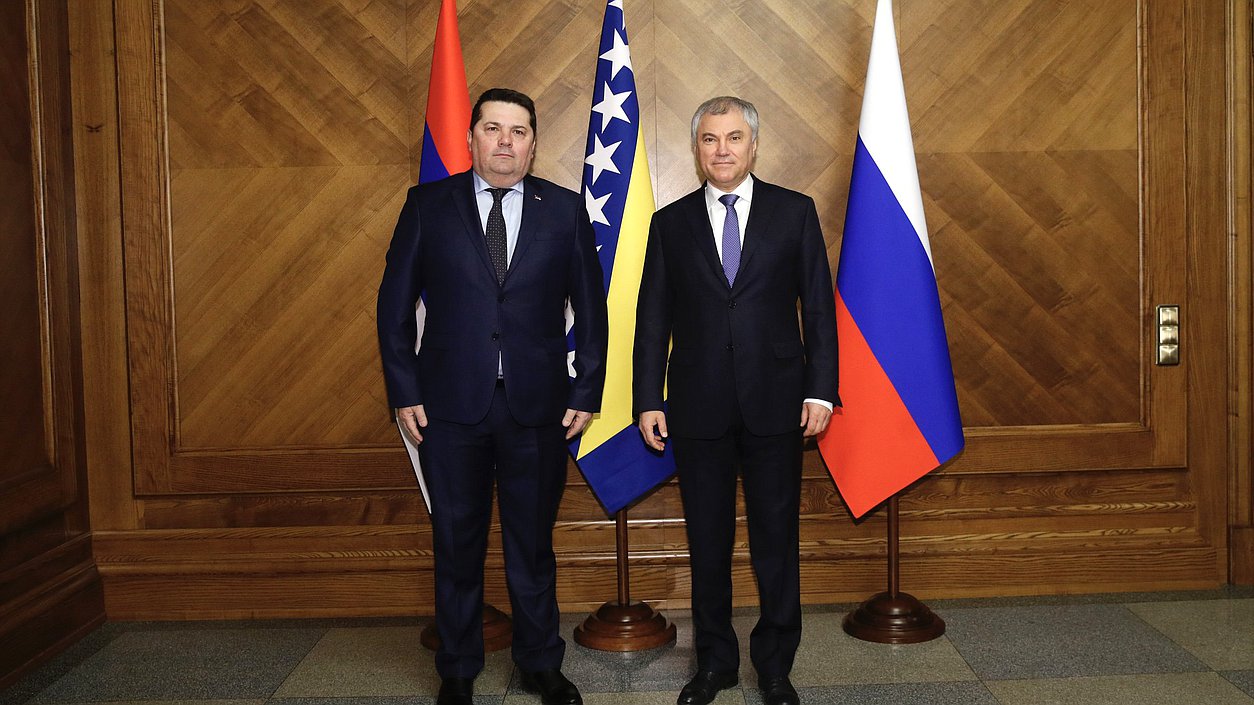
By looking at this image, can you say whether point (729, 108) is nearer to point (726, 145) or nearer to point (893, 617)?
point (726, 145)

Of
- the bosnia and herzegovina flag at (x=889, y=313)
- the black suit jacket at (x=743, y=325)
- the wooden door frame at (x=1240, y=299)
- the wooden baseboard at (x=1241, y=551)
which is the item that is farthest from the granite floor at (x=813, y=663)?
the black suit jacket at (x=743, y=325)

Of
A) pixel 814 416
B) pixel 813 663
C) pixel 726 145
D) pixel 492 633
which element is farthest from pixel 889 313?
pixel 492 633

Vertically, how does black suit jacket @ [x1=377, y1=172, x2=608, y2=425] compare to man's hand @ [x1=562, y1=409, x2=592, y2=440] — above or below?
above

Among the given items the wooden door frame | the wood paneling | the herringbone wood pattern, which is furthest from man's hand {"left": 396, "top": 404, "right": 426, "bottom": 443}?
the wooden door frame

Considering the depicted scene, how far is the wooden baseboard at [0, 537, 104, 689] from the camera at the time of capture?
288 centimetres

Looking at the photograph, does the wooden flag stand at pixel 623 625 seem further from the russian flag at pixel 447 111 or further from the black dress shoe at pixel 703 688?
the russian flag at pixel 447 111

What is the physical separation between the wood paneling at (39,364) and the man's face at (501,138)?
1.65m

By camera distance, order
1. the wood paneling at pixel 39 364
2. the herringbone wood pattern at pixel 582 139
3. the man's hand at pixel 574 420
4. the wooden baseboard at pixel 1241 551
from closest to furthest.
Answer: the man's hand at pixel 574 420 < the wood paneling at pixel 39 364 < the herringbone wood pattern at pixel 582 139 < the wooden baseboard at pixel 1241 551

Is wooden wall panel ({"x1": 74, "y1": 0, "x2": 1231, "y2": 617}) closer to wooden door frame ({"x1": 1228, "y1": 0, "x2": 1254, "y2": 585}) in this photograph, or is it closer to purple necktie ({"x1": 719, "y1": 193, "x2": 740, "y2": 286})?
wooden door frame ({"x1": 1228, "y1": 0, "x2": 1254, "y2": 585})

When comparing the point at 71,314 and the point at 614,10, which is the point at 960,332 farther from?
the point at 71,314

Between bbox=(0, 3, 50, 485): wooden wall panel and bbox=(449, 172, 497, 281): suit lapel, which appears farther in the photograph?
bbox=(0, 3, 50, 485): wooden wall panel

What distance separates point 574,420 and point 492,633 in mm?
882

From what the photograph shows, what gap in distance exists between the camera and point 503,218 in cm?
258

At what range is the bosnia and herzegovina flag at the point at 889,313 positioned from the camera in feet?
9.59
